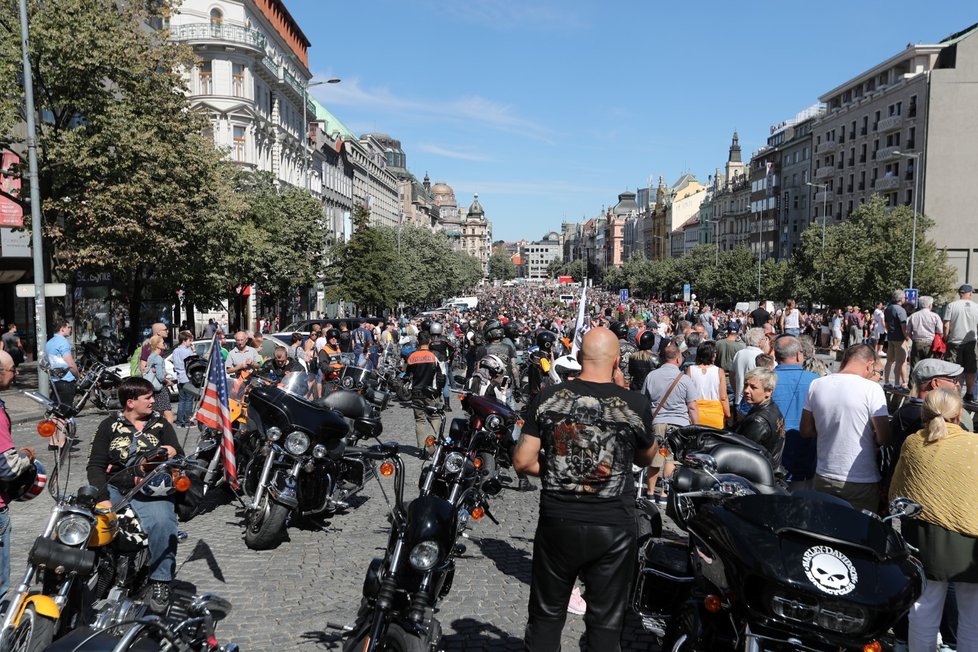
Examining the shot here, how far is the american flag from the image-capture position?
7434 mm

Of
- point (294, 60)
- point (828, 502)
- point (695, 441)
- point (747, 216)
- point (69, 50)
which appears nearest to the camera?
point (828, 502)

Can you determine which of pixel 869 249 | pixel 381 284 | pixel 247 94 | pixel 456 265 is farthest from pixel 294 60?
pixel 869 249

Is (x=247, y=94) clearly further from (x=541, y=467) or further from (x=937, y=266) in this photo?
(x=541, y=467)

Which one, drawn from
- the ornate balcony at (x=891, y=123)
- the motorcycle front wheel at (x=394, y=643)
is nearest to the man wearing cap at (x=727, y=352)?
the motorcycle front wheel at (x=394, y=643)

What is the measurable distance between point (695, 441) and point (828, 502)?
1.50 meters

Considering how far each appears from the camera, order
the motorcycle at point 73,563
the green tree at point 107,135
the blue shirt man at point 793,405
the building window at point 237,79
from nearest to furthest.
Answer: the motorcycle at point 73,563
the blue shirt man at point 793,405
the green tree at point 107,135
the building window at point 237,79

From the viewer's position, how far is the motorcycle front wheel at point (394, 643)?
402 centimetres

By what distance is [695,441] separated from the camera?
17.7 ft

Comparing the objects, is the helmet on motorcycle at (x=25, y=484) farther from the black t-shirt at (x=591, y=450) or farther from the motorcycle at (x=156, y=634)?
the black t-shirt at (x=591, y=450)

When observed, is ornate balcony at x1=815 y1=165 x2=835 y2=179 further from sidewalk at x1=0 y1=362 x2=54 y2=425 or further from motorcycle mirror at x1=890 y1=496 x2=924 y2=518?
motorcycle mirror at x1=890 y1=496 x2=924 y2=518

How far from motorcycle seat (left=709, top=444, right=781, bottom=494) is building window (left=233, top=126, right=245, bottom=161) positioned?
46.2 m

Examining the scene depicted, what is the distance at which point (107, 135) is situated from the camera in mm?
19438

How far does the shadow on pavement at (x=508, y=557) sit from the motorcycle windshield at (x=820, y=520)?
290 cm

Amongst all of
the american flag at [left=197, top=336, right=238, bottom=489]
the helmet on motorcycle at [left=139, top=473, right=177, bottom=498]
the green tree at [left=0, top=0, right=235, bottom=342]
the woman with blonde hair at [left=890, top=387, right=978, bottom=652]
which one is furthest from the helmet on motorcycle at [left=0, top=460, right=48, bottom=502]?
the green tree at [left=0, top=0, right=235, bottom=342]
